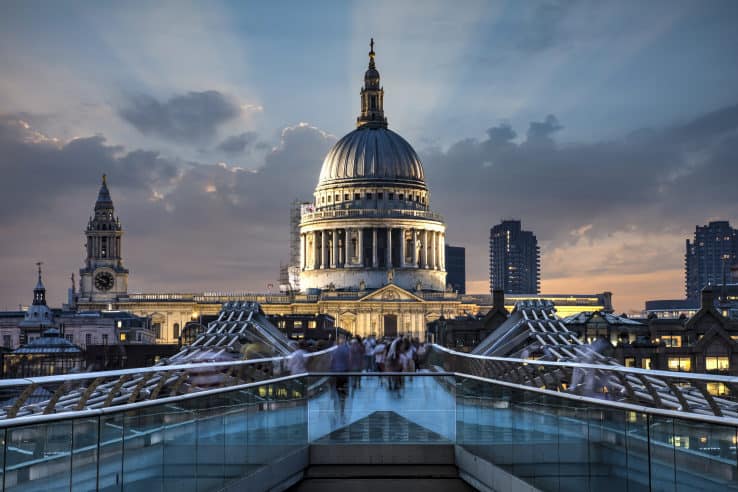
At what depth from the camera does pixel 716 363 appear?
106 metres

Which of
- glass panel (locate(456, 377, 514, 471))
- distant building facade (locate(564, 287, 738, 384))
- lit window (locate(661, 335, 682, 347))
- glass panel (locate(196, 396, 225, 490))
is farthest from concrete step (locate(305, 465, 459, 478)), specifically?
lit window (locate(661, 335, 682, 347))

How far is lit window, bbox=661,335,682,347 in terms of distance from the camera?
115 meters

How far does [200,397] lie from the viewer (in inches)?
574

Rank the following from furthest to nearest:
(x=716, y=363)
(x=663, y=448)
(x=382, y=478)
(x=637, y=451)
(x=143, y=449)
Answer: (x=716, y=363) < (x=382, y=478) < (x=143, y=449) < (x=637, y=451) < (x=663, y=448)

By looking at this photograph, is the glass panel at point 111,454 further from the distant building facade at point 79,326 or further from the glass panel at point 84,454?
the distant building facade at point 79,326

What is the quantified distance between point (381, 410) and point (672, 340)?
327 feet

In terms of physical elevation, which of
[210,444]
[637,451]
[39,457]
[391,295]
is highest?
[391,295]

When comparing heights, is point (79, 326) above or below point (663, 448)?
above

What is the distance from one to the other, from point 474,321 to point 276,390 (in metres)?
131

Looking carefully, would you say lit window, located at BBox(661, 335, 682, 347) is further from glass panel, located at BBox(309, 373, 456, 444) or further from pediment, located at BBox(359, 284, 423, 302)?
glass panel, located at BBox(309, 373, 456, 444)

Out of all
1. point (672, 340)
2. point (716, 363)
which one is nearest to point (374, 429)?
point (716, 363)

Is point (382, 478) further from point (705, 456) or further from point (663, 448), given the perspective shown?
point (705, 456)

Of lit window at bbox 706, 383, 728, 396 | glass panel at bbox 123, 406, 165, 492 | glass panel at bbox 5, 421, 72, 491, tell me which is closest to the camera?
glass panel at bbox 5, 421, 72, 491

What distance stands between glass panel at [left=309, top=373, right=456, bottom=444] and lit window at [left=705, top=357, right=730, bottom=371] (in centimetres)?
8958
